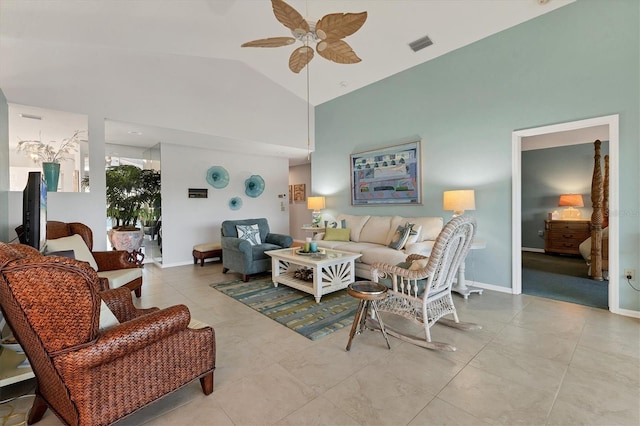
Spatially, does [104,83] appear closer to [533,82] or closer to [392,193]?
[392,193]

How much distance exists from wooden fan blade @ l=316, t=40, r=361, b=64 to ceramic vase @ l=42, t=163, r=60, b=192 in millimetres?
3591

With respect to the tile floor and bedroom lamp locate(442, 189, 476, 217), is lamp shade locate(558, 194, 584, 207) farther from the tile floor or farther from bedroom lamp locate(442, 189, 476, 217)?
the tile floor

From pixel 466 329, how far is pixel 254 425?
1.99 meters

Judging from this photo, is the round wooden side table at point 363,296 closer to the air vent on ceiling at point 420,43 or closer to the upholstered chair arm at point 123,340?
the upholstered chair arm at point 123,340

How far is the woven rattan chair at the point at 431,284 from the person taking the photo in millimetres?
2193

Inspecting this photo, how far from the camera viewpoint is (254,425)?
1.50 meters

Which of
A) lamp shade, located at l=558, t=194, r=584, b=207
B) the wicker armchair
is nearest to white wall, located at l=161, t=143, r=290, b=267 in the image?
the wicker armchair

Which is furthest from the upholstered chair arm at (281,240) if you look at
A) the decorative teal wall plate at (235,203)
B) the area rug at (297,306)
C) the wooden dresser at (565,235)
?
the wooden dresser at (565,235)

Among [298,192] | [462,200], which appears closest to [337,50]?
[462,200]

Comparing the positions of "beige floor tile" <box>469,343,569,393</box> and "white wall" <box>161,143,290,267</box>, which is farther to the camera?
"white wall" <box>161,143,290,267</box>

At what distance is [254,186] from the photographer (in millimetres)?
6582

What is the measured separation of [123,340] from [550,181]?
806 centimetres

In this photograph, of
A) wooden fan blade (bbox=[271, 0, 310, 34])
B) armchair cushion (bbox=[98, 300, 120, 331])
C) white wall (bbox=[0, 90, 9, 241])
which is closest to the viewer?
armchair cushion (bbox=[98, 300, 120, 331])

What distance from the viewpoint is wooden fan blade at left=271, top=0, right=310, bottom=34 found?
1997 millimetres
